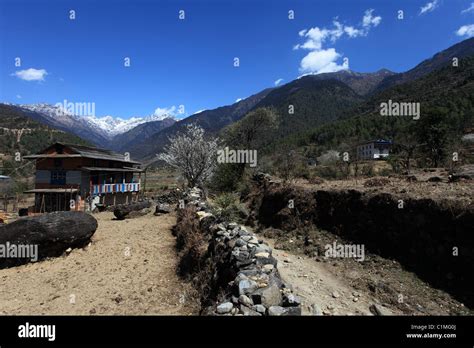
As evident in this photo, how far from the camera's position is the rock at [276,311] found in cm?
439

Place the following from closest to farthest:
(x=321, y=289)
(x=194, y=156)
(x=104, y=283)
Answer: (x=321, y=289), (x=104, y=283), (x=194, y=156)

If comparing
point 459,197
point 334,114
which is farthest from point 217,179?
point 334,114

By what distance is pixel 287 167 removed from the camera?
22938 millimetres

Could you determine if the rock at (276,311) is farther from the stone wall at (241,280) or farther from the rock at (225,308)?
the rock at (225,308)

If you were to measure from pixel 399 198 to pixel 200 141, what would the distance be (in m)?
23.0

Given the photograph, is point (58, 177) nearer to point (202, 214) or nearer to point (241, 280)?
point (202, 214)

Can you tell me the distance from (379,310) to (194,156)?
977 inches

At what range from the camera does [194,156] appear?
2928cm

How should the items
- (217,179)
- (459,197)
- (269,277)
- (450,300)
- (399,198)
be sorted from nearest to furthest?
(269,277) < (450,300) < (459,197) < (399,198) < (217,179)

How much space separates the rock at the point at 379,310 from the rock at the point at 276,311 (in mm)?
3134

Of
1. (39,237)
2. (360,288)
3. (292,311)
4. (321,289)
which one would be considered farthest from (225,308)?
(39,237)

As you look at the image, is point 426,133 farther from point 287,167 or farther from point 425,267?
point 425,267

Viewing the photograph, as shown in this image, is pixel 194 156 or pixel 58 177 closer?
pixel 194 156
